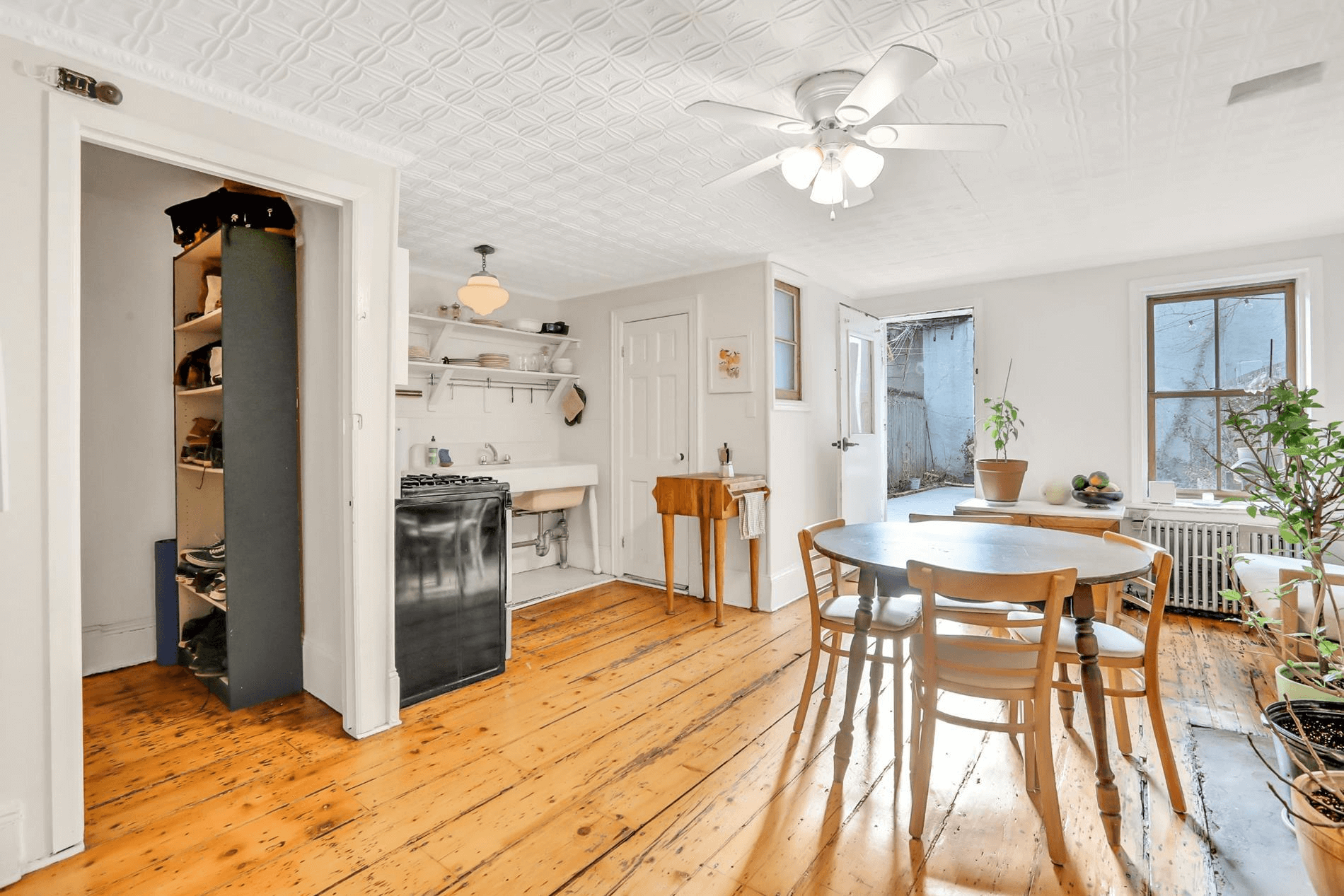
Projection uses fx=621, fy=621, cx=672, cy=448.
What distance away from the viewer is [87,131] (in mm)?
1842

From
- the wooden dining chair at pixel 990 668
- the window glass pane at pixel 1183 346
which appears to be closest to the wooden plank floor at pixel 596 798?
the wooden dining chair at pixel 990 668

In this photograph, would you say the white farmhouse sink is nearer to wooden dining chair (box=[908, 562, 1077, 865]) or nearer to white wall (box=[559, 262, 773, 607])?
white wall (box=[559, 262, 773, 607])

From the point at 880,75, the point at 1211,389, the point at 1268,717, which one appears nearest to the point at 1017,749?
the point at 1268,717

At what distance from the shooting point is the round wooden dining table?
1.91m

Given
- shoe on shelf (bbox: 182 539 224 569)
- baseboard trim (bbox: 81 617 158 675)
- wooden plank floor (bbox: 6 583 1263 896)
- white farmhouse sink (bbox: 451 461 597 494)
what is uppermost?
white farmhouse sink (bbox: 451 461 597 494)

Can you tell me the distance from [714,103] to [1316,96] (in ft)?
7.18

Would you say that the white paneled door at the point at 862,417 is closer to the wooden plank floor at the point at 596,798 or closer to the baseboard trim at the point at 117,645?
the wooden plank floor at the point at 596,798

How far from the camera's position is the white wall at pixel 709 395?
4188 millimetres

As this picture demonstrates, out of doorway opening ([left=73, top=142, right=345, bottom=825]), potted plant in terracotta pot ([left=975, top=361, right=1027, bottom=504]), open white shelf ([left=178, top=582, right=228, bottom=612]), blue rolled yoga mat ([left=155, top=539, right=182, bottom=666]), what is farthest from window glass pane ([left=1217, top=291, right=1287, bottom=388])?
blue rolled yoga mat ([left=155, top=539, right=182, bottom=666])

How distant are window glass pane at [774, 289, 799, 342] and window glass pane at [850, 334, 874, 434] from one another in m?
0.60

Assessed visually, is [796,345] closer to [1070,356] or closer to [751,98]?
[1070,356]

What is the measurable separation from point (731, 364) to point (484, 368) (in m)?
1.79

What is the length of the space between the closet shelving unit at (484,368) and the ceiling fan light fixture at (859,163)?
287 centimetres

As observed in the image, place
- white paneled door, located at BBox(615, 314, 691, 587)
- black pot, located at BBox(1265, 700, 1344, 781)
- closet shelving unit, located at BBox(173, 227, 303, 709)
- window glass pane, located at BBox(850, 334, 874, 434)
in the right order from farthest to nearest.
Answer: window glass pane, located at BBox(850, 334, 874, 434), white paneled door, located at BBox(615, 314, 691, 587), closet shelving unit, located at BBox(173, 227, 303, 709), black pot, located at BBox(1265, 700, 1344, 781)
